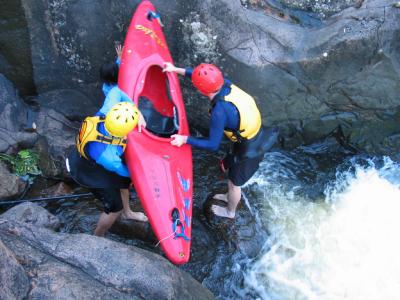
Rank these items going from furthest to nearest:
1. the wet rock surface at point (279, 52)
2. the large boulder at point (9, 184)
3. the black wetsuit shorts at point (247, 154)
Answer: the wet rock surface at point (279, 52) → the large boulder at point (9, 184) → the black wetsuit shorts at point (247, 154)

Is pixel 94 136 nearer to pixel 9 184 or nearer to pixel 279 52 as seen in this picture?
pixel 9 184

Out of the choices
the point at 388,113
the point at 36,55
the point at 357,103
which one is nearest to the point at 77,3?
the point at 36,55

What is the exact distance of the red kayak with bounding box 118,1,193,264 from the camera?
3242 mm

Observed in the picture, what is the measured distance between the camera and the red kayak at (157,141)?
10.6ft

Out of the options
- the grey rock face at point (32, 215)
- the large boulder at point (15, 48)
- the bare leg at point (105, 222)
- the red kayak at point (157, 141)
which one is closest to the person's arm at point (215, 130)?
the red kayak at point (157, 141)

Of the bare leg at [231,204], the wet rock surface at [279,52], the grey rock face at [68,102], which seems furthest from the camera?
the grey rock face at [68,102]

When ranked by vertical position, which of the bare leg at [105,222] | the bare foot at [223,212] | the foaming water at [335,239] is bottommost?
the foaming water at [335,239]

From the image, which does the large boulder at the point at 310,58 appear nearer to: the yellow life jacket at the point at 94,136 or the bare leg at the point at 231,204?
the bare leg at the point at 231,204

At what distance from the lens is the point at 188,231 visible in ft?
10.9

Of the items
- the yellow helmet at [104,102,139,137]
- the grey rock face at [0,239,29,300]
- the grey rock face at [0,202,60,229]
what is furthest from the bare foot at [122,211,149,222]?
the grey rock face at [0,239,29,300]

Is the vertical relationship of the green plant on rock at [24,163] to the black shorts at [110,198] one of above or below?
below

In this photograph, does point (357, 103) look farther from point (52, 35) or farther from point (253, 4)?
point (52, 35)

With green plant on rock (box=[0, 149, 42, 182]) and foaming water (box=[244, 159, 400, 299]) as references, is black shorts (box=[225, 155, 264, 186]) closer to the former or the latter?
foaming water (box=[244, 159, 400, 299])

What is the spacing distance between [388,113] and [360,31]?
105 cm
